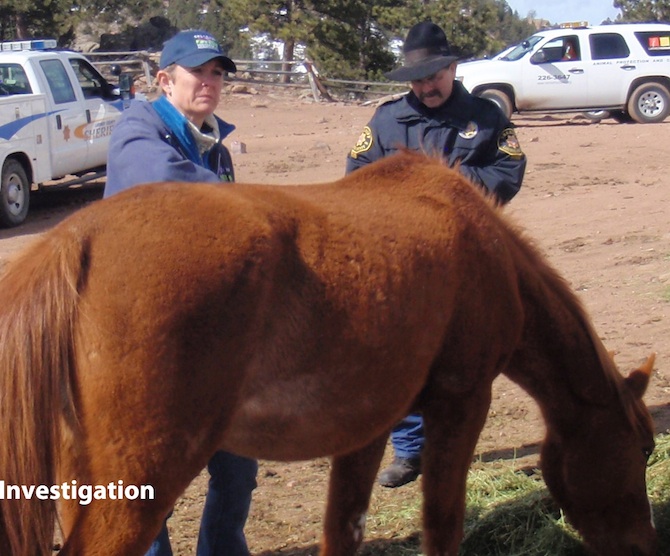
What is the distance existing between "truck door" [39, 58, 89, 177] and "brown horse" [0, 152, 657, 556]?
9521 mm

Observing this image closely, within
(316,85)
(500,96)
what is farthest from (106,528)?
(316,85)

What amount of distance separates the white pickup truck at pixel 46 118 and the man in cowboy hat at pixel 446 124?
6.92 meters

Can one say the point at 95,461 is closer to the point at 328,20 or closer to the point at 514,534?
the point at 514,534

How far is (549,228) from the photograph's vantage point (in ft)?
33.9

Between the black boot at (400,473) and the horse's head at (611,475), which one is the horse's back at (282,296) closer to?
the horse's head at (611,475)

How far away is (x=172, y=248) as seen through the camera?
2.55m

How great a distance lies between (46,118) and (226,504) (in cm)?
933

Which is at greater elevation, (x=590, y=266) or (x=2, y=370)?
(x=2, y=370)

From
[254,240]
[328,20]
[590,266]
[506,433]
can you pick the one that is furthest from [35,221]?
[328,20]

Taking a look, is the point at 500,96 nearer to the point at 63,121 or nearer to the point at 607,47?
the point at 607,47

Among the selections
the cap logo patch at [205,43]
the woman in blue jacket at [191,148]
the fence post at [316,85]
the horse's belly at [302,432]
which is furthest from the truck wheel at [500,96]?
the horse's belly at [302,432]

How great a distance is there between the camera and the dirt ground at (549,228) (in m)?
4.73

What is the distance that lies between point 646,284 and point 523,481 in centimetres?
386

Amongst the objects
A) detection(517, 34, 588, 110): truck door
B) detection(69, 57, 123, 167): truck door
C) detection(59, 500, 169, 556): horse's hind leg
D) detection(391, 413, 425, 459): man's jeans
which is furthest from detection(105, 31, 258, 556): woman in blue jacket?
detection(517, 34, 588, 110): truck door
